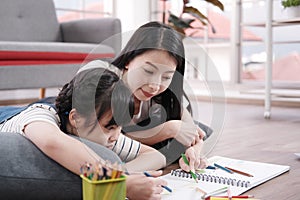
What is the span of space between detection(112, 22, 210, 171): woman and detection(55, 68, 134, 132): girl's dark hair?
80mm

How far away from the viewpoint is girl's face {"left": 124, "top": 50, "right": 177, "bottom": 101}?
3.53ft

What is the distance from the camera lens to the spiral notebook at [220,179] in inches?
40.8

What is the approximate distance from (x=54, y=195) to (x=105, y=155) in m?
0.14

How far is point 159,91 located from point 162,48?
12cm

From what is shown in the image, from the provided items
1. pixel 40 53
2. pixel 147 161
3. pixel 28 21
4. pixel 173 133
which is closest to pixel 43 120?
pixel 147 161

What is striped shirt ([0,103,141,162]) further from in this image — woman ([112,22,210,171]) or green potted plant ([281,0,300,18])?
green potted plant ([281,0,300,18])

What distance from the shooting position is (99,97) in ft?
3.19

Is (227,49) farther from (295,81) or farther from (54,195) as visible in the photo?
(54,195)

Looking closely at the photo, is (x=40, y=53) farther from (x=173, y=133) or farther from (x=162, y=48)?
(x=162, y=48)

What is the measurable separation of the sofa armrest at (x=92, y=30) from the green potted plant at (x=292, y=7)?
1030 millimetres

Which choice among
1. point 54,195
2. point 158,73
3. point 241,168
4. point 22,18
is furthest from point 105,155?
point 22,18

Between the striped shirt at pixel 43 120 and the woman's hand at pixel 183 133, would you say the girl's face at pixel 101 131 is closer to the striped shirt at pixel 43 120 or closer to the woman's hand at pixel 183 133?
the striped shirt at pixel 43 120

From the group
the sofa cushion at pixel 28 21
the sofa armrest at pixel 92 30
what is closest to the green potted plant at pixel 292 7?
the sofa armrest at pixel 92 30

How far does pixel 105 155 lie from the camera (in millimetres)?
964
